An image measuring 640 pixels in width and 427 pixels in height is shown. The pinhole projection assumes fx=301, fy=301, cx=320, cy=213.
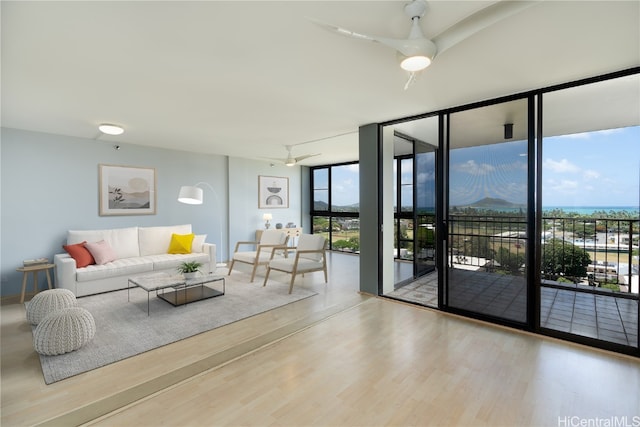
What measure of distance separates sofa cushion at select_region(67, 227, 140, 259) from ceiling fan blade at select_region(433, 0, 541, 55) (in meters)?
5.36

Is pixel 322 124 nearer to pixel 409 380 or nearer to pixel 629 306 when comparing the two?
pixel 409 380

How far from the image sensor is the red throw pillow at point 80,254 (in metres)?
4.29

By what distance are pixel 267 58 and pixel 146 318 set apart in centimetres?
305

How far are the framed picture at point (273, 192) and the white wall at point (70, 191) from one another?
0.89 metres

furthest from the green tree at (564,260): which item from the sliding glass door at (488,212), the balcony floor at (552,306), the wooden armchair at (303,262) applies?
the wooden armchair at (303,262)

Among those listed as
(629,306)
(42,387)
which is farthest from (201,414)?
(629,306)

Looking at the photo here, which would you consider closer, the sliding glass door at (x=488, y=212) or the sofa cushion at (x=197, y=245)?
the sliding glass door at (x=488, y=212)

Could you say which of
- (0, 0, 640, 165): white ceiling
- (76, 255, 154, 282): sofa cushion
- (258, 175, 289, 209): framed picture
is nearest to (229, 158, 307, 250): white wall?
(258, 175, 289, 209): framed picture

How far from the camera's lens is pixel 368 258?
4.33 metres

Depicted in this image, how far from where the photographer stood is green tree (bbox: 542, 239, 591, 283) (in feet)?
14.7

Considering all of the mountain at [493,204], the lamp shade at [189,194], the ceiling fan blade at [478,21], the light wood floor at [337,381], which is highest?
the ceiling fan blade at [478,21]

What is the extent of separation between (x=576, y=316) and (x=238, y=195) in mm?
6296

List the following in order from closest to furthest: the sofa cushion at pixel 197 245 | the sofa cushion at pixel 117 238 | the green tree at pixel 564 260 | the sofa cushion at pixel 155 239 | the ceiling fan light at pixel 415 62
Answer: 1. the ceiling fan light at pixel 415 62
2. the green tree at pixel 564 260
3. the sofa cushion at pixel 117 238
4. the sofa cushion at pixel 155 239
5. the sofa cushion at pixel 197 245

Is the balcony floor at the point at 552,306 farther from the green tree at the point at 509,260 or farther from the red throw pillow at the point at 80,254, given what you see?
the red throw pillow at the point at 80,254
